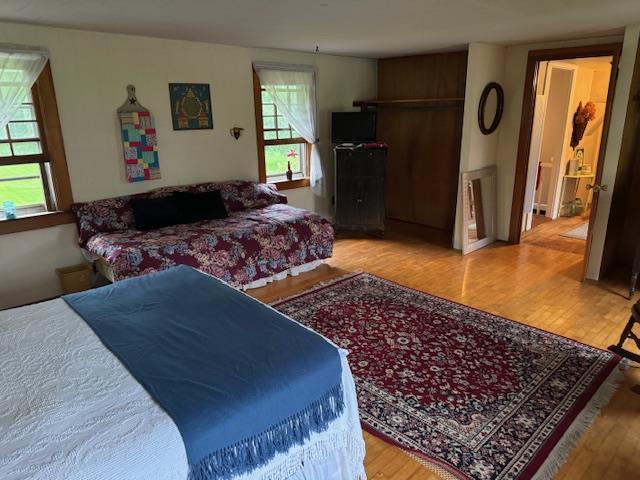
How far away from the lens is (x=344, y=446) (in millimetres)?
1683

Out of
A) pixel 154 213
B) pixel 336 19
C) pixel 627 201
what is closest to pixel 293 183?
pixel 154 213

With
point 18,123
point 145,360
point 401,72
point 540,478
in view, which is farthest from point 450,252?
point 18,123

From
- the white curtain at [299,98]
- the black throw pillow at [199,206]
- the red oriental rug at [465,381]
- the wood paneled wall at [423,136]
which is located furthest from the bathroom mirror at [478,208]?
the black throw pillow at [199,206]

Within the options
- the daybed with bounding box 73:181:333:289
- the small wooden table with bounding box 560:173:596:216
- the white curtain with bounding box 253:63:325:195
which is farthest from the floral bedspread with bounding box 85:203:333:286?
the small wooden table with bounding box 560:173:596:216

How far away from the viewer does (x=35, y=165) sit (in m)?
3.57

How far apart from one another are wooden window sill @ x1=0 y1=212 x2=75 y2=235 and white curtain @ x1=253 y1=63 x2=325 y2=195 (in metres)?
2.38

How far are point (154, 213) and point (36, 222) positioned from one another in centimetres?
90

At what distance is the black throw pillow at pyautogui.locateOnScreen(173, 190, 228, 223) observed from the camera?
4.06 meters

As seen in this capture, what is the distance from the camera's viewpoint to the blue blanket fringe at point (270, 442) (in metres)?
1.29

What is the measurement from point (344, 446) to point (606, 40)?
Result: 440 cm

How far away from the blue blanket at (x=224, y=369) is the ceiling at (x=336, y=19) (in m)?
1.83

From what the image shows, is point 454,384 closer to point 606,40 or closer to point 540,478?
point 540,478

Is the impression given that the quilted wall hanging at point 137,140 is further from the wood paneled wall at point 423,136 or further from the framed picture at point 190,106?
the wood paneled wall at point 423,136

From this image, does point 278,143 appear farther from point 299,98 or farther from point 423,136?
point 423,136
